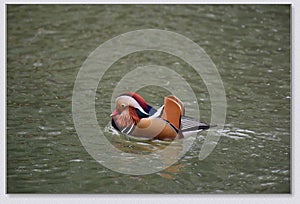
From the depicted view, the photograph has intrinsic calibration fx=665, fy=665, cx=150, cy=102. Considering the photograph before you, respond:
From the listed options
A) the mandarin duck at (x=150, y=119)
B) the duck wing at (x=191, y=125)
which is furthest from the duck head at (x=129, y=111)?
the duck wing at (x=191, y=125)

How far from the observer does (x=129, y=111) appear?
514 cm

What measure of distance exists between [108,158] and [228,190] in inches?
37.2

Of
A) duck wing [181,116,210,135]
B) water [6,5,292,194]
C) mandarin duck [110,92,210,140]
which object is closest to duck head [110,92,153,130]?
mandarin duck [110,92,210,140]

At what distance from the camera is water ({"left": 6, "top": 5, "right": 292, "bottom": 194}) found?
4598 mm

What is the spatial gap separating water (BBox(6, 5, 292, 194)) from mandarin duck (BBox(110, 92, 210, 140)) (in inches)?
3.5

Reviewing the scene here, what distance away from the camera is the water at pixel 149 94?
4.60 metres

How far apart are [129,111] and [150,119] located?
0.19 metres

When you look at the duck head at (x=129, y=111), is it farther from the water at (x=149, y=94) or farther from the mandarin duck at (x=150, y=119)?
the water at (x=149, y=94)

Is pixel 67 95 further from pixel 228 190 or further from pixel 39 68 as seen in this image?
pixel 228 190

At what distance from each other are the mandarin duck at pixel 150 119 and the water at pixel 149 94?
90mm

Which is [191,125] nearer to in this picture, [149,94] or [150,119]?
[150,119]

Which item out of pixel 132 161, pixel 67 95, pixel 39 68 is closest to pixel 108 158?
pixel 132 161

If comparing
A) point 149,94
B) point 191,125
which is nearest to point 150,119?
point 191,125

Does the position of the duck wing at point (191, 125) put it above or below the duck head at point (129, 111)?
below
